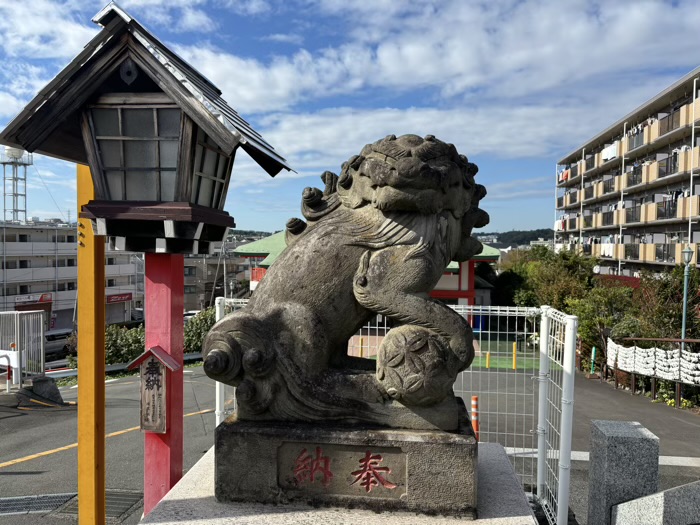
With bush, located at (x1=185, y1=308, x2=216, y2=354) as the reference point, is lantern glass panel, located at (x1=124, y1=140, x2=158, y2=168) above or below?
above

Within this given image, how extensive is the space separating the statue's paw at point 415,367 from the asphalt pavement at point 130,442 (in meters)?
3.32

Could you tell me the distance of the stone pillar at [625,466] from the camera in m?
3.71

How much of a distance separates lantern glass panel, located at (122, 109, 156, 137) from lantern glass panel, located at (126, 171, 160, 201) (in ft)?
0.85

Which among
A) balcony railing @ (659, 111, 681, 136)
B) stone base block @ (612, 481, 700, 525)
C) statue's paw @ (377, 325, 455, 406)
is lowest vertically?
stone base block @ (612, 481, 700, 525)

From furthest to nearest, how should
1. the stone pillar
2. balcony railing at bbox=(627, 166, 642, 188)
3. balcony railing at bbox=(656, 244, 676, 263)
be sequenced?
balcony railing at bbox=(627, 166, 642, 188) < balcony railing at bbox=(656, 244, 676, 263) < the stone pillar

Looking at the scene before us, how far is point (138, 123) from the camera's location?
3.20 meters

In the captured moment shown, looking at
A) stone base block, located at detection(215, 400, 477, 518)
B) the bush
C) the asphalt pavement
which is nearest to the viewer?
stone base block, located at detection(215, 400, 477, 518)

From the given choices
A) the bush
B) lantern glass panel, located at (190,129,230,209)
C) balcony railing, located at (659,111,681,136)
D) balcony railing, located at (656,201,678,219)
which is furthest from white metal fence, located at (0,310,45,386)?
balcony railing, located at (659,111,681,136)

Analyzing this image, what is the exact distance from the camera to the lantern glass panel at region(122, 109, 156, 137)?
319cm

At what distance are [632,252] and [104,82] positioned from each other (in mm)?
23401

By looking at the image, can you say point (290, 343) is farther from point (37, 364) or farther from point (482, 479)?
point (37, 364)

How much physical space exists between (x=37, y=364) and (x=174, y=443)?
8.00 metres

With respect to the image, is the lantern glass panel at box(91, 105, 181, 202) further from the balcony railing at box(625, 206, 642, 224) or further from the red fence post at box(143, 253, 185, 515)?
the balcony railing at box(625, 206, 642, 224)

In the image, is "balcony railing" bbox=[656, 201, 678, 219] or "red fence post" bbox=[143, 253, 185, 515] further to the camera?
"balcony railing" bbox=[656, 201, 678, 219]
